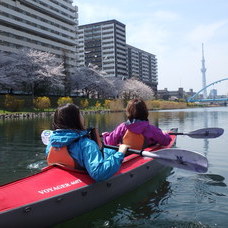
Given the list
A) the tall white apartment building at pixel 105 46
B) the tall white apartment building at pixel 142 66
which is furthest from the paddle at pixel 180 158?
the tall white apartment building at pixel 142 66

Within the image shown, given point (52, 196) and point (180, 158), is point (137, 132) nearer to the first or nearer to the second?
point (180, 158)

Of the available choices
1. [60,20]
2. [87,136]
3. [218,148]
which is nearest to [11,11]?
[60,20]

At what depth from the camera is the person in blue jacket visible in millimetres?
3969

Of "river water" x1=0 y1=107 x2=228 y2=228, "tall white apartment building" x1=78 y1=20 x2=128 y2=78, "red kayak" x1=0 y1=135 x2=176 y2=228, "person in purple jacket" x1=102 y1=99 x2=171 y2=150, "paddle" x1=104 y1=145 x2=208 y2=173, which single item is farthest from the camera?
"tall white apartment building" x1=78 y1=20 x2=128 y2=78

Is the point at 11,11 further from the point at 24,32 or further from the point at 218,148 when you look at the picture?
the point at 218,148

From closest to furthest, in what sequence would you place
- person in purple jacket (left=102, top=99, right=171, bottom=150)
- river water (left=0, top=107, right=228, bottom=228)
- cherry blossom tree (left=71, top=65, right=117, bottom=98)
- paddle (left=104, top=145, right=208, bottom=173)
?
1. river water (left=0, top=107, right=228, bottom=228)
2. paddle (left=104, top=145, right=208, bottom=173)
3. person in purple jacket (left=102, top=99, right=171, bottom=150)
4. cherry blossom tree (left=71, top=65, right=117, bottom=98)

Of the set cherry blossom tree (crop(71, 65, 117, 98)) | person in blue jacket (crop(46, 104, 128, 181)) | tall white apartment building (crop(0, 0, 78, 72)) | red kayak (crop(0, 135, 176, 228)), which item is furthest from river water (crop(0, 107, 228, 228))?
cherry blossom tree (crop(71, 65, 117, 98))

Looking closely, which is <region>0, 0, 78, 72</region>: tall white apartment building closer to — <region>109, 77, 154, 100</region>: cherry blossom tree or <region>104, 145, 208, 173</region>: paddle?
<region>109, 77, 154, 100</region>: cherry blossom tree

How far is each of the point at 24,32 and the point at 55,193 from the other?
62.7 meters

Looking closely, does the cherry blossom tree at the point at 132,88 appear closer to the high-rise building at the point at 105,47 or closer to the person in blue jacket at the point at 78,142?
the high-rise building at the point at 105,47

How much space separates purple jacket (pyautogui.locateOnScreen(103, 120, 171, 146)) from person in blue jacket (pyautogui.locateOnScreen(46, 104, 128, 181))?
189cm

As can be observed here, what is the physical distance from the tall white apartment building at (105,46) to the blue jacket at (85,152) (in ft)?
342

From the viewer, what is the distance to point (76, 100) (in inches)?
2165

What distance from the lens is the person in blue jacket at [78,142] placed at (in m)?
3.97
